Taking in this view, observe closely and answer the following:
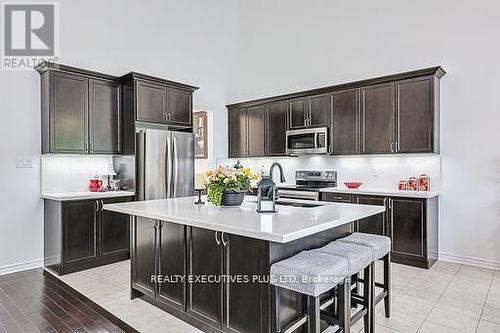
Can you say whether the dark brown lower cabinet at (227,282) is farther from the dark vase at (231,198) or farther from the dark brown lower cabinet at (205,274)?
the dark vase at (231,198)

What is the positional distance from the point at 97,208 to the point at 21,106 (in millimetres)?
1577

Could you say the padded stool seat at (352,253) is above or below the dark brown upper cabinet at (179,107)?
below

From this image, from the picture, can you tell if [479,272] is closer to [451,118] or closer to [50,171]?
[451,118]

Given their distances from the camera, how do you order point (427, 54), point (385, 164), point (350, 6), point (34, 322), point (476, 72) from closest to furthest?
point (34, 322) < point (476, 72) < point (427, 54) < point (385, 164) < point (350, 6)

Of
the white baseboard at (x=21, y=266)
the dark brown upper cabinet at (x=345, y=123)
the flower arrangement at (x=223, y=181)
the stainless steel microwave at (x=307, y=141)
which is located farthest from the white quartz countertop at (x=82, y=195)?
the dark brown upper cabinet at (x=345, y=123)

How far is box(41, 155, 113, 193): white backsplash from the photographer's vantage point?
14.4 ft

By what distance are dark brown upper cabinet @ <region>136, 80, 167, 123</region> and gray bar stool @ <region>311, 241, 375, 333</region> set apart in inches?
131

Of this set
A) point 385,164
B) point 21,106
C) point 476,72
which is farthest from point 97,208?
point 476,72

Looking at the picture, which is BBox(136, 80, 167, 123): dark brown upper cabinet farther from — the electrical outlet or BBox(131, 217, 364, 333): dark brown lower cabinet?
BBox(131, 217, 364, 333): dark brown lower cabinet

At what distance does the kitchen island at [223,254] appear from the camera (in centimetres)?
211

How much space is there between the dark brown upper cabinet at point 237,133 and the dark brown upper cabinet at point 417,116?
293 centimetres

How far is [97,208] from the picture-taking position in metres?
4.24

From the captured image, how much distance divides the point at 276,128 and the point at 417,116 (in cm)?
237

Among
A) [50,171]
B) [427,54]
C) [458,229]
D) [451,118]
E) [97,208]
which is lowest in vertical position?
[458,229]
